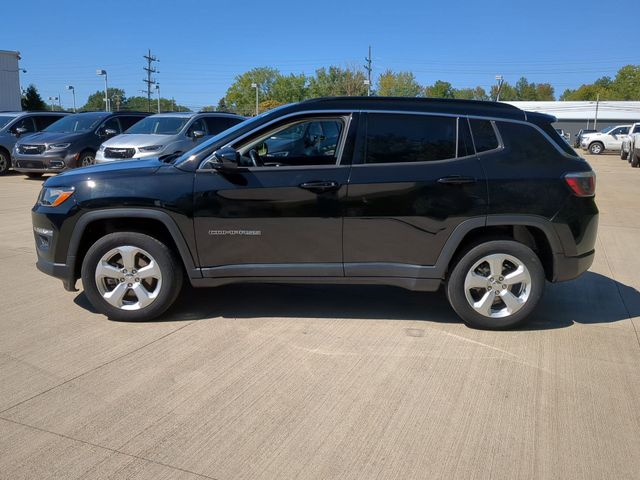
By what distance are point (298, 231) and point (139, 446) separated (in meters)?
2.04

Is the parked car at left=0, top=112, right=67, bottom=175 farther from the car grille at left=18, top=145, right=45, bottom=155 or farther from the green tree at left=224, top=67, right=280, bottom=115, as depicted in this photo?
the green tree at left=224, top=67, right=280, bottom=115

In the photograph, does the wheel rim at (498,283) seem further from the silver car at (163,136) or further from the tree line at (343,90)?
the tree line at (343,90)

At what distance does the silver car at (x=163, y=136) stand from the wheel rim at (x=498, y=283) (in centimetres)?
867

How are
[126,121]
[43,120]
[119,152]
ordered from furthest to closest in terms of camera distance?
[43,120] → [126,121] → [119,152]

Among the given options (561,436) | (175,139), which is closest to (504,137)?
(561,436)

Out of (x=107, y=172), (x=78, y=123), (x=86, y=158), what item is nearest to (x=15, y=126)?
(x=78, y=123)

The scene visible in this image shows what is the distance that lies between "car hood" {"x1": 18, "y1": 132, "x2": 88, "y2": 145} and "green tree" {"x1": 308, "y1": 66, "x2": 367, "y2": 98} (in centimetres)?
4591

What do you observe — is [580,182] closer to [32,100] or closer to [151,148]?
[151,148]

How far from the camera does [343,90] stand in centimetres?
6788

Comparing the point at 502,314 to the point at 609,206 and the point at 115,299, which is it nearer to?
the point at 115,299

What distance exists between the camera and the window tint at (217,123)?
→ 13547 millimetres

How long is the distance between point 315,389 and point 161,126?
36.3ft

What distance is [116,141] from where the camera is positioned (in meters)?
12.7

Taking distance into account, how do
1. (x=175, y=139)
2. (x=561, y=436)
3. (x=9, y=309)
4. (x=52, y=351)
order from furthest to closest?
(x=175, y=139) → (x=9, y=309) → (x=52, y=351) → (x=561, y=436)
